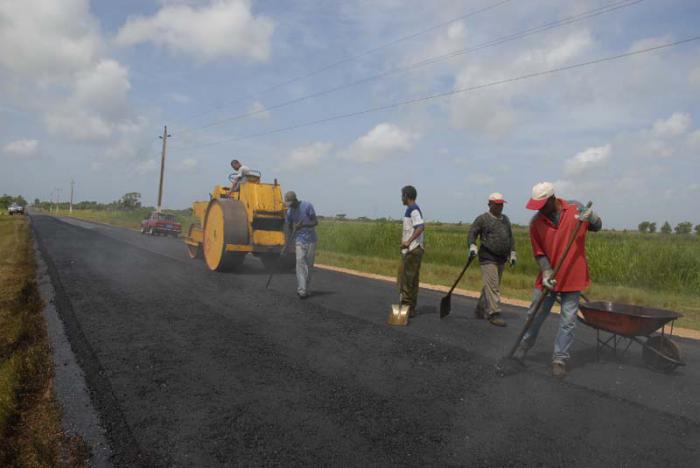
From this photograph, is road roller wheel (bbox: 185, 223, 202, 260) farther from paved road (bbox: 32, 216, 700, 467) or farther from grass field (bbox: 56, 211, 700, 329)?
paved road (bbox: 32, 216, 700, 467)

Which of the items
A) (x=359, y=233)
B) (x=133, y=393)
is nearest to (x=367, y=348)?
(x=133, y=393)

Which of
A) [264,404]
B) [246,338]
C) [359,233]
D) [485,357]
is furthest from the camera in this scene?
[359,233]

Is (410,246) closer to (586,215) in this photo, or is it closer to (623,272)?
(586,215)

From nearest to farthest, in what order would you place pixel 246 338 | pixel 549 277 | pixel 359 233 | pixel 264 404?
pixel 264 404
pixel 549 277
pixel 246 338
pixel 359 233

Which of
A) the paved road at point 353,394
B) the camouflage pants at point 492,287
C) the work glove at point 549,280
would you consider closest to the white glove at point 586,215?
the work glove at point 549,280

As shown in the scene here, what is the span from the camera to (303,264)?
9242 mm

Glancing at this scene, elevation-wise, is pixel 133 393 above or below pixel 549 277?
below

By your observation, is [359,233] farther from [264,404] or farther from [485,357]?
[264,404]

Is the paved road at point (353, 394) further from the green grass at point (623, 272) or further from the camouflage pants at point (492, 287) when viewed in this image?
the green grass at point (623, 272)

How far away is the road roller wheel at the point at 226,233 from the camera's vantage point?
1177 centimetres

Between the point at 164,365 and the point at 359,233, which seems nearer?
the point at 164,365

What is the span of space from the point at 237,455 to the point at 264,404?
2.80ft

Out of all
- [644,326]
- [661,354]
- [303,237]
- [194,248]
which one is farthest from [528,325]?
[194,248]

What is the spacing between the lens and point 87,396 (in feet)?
14.2
